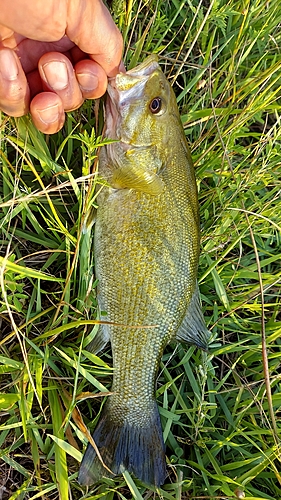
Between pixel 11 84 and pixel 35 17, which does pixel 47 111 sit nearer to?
pixel 11 84

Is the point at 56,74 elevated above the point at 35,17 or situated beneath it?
situated beneath

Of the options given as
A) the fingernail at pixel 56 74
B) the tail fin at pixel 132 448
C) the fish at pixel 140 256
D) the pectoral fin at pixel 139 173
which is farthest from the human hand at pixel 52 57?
the tail fin at pixel 132 448

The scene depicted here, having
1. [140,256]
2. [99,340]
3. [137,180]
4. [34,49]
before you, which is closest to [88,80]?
[34,49]

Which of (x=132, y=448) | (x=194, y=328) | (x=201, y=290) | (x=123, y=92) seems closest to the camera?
(x=123, y=92)

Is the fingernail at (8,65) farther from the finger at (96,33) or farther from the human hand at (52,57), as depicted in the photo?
the finger at (96,33)

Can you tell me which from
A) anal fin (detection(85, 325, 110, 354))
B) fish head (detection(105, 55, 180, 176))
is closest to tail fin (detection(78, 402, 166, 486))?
anal fin (detection(85, 325, 110, 354))

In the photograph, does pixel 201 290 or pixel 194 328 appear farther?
pixel 201 290

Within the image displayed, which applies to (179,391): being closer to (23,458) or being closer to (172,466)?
(172,466)

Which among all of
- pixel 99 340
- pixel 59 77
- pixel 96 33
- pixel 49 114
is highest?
pixel 96 33
